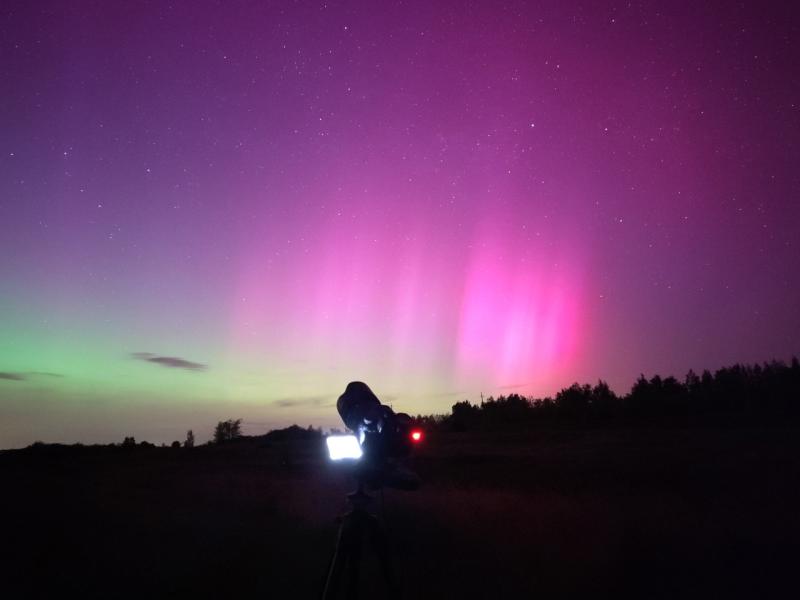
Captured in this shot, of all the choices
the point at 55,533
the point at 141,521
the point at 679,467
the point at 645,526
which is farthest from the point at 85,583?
the point at 679,467

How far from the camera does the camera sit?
4.45m

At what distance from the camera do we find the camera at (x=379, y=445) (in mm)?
4445

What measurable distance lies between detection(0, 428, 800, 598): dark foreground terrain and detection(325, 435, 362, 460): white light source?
2524 mm

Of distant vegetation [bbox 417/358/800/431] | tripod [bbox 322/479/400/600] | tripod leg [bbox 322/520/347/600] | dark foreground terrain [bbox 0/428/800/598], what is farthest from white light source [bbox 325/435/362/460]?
distant vegetation [bbox 417/358/800/431]

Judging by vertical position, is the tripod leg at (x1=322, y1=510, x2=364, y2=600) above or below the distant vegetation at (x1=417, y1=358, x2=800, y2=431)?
below

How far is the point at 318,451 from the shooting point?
31141 mm

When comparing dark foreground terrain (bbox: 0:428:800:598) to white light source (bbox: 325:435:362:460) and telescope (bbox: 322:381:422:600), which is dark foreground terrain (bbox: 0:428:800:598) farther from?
white light source (bbox: 325:435:362:460)

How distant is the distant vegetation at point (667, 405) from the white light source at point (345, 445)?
31995 millimetres

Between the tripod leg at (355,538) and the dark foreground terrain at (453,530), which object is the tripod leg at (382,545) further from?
the dark foreground terrain at (453,530)

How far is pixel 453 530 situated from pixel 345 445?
585 centimetres

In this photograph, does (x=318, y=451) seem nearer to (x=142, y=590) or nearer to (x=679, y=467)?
(x=679, y=467)

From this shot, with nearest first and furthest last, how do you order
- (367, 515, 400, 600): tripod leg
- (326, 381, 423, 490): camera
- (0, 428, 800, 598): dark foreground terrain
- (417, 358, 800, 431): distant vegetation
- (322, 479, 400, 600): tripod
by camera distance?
(326, 381, 423, 490): camera, (322, 479, 400, 600): tripod, (367, 515, 400, 600): tripod leg, (0, 428, 800, 598): dark foreground terrain, (417, 358, 800, 431): distant vegetation

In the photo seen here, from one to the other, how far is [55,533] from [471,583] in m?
7.22

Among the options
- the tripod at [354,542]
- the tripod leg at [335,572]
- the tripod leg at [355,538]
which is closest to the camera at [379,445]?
the tripod at [354,542]
